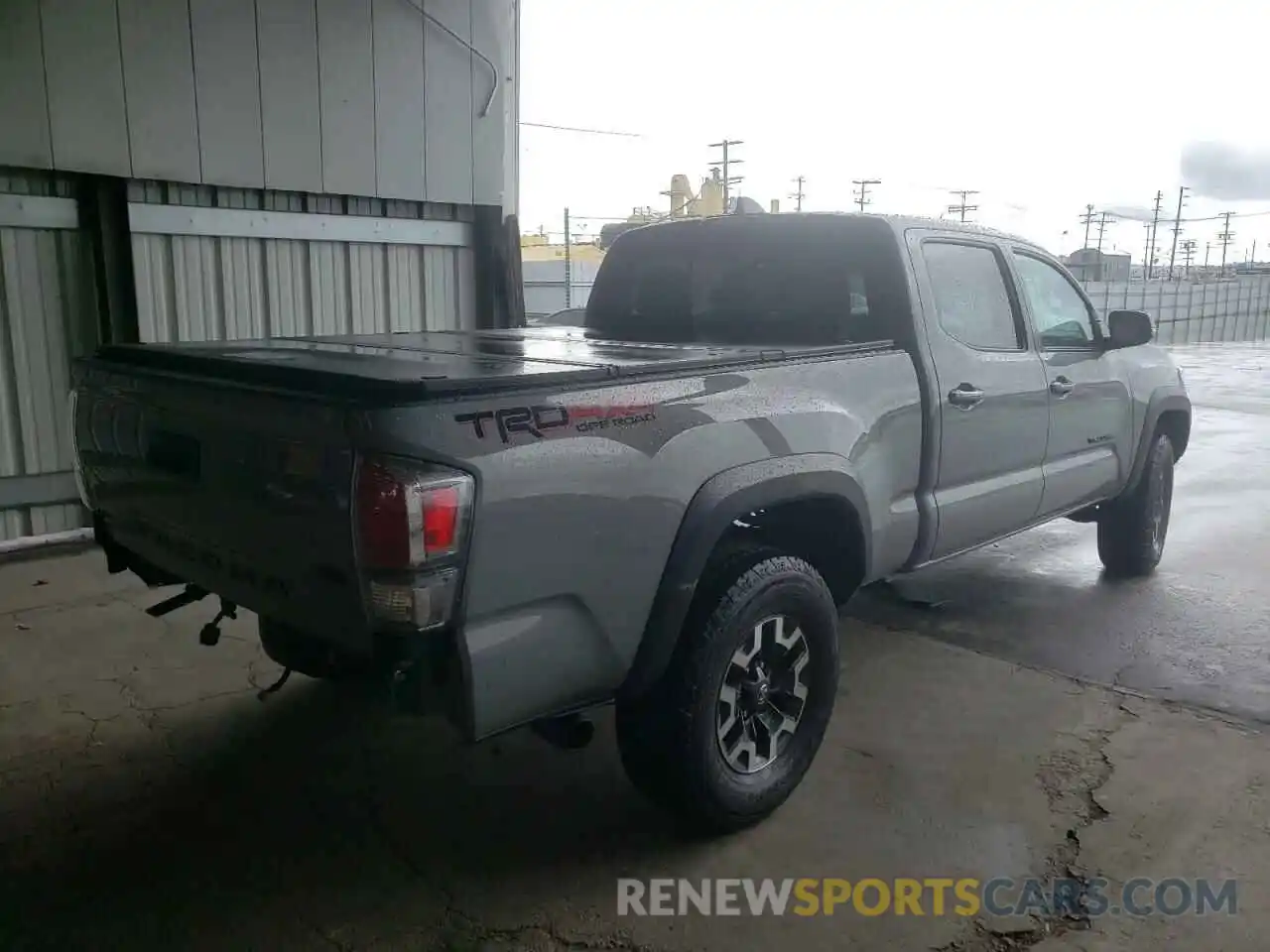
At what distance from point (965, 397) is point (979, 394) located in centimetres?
13

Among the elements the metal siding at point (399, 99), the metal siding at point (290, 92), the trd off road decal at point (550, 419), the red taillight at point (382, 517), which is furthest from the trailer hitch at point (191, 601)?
the metal siding at point (399, 99)

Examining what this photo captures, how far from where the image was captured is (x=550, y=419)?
7.40 feet

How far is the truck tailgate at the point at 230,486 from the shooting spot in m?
2.17

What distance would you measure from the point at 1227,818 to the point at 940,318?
1.89 metres

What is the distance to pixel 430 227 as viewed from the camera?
7480 mm

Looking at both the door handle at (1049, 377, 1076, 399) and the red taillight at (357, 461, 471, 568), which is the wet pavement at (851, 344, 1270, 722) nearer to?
the door handle at (1049, 377, 1076, 399)

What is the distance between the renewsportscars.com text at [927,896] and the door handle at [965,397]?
1.66 metres

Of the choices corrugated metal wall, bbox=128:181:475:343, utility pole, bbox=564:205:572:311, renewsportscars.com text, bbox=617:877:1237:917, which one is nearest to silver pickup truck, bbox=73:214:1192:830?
renewsportscars.com text, bbox=617:877:1237:917

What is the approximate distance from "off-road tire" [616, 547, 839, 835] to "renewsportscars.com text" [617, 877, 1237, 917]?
0.22m

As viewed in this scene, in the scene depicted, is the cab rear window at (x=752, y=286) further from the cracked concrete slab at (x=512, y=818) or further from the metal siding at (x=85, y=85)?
the metal siding at (x=85, y=85)

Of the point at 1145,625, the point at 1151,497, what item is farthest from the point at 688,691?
the point at 1151,497

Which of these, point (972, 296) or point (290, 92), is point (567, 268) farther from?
point (972, 296)

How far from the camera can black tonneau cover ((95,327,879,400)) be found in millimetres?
2186

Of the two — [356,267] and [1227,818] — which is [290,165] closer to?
[356,267]
